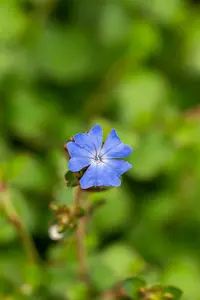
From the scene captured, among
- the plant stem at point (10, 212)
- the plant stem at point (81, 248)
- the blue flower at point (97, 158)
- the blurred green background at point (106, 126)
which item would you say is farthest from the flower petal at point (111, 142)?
the plant stem at point (10, 212)

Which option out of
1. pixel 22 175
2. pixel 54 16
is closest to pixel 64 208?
pixel 22 175

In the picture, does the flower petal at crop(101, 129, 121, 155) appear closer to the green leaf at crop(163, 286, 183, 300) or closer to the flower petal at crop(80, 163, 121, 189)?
the flower petal at crop(80, 163, 121, 189)

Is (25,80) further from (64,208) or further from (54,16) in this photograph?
(64,208)

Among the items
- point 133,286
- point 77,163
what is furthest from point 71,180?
point 133,286

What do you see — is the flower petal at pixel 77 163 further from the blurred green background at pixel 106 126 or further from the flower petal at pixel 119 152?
the blurred green background at pixel 106 126

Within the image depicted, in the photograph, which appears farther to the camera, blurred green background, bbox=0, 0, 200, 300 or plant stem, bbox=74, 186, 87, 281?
blurred green background, bbox=0, 0, 200, 300

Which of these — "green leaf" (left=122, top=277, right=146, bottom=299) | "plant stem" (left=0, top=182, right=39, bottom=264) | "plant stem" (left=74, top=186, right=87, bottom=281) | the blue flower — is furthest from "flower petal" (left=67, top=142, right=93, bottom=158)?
"plant stem" (left=0, top=182, right=39, bottom=264)

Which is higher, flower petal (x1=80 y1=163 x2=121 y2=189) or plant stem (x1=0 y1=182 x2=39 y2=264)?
plant stem (x1=0 y1=182 x2=39 y2=264)
